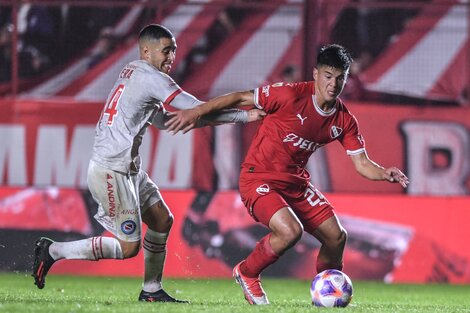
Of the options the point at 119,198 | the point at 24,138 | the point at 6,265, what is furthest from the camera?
the point at 24,138

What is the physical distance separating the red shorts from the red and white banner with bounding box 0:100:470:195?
212 inches

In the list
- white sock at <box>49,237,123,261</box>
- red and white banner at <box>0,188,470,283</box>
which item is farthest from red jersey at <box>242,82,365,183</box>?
red and white banner at <box>0,188,470,283</box>

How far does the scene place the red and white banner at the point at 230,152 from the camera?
48.4 ft

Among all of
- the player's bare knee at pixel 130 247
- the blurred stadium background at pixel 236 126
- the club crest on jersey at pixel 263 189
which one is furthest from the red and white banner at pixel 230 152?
the player's bare knee at pixel 130 247

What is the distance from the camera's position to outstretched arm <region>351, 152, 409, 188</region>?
8.98 m

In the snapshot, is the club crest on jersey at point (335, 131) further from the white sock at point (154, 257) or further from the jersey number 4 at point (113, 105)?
the jersey number 4 at point (113, 105)

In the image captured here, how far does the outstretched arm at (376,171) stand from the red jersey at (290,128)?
27 centimetres

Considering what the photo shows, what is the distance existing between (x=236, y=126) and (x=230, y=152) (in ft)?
1.14

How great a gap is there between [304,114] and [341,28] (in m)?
6.59

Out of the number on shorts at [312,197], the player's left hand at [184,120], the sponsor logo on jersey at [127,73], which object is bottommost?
the number on shorts at [312,197]

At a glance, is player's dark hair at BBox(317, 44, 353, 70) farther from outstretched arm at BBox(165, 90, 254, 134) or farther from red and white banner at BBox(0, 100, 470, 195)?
red and white banner at BBox(0, 100, 470, 195)

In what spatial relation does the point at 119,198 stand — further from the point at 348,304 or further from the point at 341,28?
the point at 341,28

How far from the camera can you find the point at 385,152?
14.9 metres

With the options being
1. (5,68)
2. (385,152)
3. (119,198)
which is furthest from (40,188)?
(119,198)
